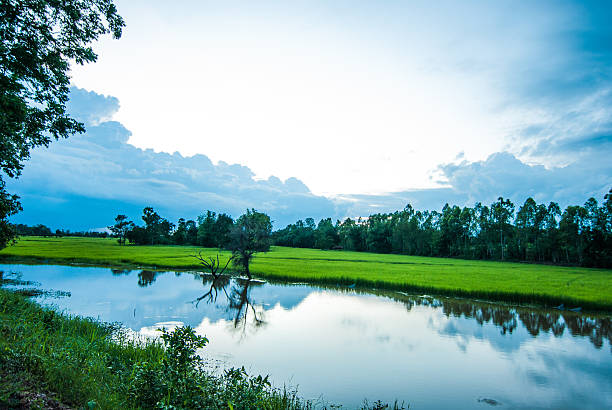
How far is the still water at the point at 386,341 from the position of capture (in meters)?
9.70

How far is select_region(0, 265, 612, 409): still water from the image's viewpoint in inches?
382

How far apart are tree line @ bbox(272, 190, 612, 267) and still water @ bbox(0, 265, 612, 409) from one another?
25.2m

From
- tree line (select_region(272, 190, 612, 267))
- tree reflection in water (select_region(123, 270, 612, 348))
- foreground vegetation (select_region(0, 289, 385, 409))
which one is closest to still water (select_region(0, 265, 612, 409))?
tree reflection in water (select_region(123, 270, 612, 348))

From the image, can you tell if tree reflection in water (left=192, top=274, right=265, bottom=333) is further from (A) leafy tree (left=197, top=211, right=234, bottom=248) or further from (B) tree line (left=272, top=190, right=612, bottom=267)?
(A) leafy tree (left=197, top=211, right=234, bottom=248)

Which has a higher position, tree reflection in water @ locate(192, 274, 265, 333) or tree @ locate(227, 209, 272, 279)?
tree @ locate(227, 209, 272, 279)

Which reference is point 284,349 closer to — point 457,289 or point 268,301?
point 268,301

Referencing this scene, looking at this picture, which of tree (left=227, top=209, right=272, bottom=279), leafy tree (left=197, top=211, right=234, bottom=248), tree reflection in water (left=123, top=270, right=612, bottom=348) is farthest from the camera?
leafy tree (left=197, top=211, right=234, bottom=248)

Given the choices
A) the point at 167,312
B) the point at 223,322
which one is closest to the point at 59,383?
the point at 223,322

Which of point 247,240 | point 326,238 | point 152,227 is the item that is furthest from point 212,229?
point 247,240

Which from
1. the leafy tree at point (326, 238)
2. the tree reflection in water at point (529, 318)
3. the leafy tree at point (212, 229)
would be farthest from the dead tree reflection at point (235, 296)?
the leafy tree at point (326, 238)

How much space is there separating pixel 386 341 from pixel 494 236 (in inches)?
3437

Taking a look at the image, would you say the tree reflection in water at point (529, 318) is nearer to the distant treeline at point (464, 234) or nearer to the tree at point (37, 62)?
the tree at point (37, 62)

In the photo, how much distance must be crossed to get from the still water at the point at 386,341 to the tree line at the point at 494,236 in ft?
82.5

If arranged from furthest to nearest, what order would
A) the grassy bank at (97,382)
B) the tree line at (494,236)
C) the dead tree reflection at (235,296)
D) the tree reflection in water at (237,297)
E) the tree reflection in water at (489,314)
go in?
1. the tree line at (494,236)
2. the dead tree reflection at (235,296)
3. the tree reflection in water at (237,297)
4. the tree reflection in water at (489,314)
5. the grassy bank at (97,382)
